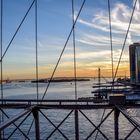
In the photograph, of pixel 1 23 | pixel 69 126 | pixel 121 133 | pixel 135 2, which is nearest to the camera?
pixel 135 2

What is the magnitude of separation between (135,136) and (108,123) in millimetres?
8401

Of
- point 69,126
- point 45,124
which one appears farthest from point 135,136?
point 45,124

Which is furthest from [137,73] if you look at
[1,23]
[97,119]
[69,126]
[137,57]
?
[1,23]

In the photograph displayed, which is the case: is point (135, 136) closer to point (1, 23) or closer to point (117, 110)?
point (1, 23)

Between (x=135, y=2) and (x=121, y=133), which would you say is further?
(x=121, y=133)

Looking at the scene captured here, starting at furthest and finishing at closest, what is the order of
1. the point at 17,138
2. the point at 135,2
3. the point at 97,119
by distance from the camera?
the point at 97,119 < the point at 17,138 < the point at 135,2

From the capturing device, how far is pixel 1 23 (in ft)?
43.5

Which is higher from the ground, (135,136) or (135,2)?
(135,2)

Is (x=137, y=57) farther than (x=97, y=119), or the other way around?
(x=137, y=57)

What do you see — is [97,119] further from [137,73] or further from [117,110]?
[137,73]

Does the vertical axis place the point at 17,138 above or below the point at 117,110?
below

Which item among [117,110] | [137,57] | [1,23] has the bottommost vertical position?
[117,110]

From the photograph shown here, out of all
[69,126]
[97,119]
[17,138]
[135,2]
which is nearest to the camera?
[135,2]

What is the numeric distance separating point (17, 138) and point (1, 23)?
19260 mm
